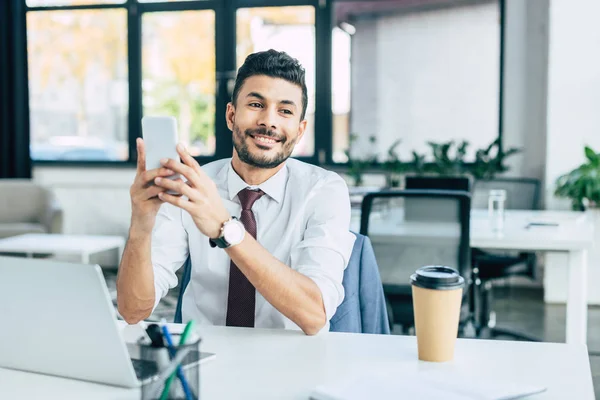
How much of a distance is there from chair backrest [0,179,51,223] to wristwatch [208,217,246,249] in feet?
16.3

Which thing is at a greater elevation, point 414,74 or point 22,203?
point 414,74

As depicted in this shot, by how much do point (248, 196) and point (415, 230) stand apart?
4.11 ft

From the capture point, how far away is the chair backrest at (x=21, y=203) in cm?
583

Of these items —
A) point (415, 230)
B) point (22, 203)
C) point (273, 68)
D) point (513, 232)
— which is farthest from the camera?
point (22, 203)

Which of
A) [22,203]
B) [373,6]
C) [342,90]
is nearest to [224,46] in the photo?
[342,90]

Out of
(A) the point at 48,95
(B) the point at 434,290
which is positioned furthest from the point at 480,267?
(A) the point at 48,95

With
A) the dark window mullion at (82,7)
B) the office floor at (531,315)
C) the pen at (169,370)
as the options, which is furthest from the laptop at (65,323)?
the dark window mullion at (82,7)

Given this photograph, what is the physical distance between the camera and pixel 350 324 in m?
1.63

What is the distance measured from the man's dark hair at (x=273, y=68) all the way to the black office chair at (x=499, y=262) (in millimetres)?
1807

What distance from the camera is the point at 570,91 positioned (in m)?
4.94

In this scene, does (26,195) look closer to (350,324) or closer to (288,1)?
(288,1)

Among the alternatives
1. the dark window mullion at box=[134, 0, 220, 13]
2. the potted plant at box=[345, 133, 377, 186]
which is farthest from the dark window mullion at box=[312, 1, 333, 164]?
the dark window mullion at box=[134, 0, 220, 13]

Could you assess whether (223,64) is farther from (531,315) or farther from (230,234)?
(230,234)

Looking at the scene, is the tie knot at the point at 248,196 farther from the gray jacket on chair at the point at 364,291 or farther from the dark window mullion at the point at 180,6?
the dark window mullion at the point at 180,6
